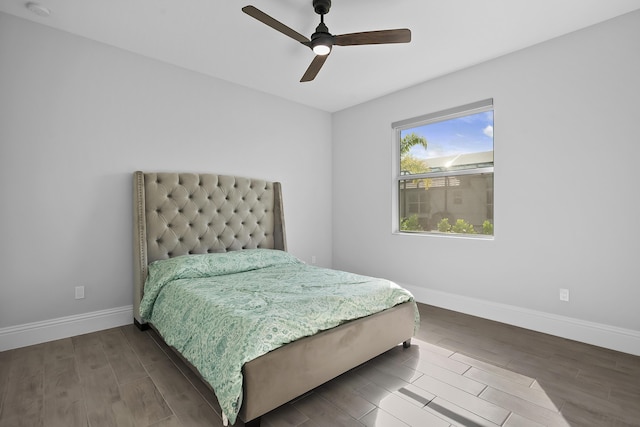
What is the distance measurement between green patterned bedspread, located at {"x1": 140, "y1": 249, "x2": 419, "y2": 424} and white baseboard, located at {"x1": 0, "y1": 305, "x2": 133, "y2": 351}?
1.74ft

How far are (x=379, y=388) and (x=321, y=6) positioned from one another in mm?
2552

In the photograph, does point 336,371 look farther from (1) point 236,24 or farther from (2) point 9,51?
(2) point 9,51

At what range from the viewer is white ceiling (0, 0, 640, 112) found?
233cm

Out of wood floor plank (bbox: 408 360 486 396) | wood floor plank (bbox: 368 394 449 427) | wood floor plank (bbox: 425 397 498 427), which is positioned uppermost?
wood floor plank (bbox: 368 394 449 427)

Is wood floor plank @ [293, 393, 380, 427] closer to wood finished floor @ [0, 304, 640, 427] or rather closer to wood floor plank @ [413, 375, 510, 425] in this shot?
wood finished floor @ [0, 304, 640, 427]

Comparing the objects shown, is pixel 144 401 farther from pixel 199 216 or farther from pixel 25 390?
pixel 199 216

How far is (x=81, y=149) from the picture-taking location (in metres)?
2.78

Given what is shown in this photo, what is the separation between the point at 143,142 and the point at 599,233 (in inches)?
161

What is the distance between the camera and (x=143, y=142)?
10.2ft

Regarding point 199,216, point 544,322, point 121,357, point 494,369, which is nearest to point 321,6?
point 199,216

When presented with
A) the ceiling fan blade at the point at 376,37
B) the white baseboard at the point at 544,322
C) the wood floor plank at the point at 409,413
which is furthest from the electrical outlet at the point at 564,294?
the ceiling fan blade at the point at 376,37

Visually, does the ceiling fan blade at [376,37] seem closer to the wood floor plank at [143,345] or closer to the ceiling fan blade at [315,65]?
the ceiling fan blade at [315,65]

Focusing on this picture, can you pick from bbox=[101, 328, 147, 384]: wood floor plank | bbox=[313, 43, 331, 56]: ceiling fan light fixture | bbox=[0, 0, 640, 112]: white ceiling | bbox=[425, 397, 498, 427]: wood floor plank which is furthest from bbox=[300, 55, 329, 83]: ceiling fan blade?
bbox=[101, 328, 147, 384]: wood floor plank

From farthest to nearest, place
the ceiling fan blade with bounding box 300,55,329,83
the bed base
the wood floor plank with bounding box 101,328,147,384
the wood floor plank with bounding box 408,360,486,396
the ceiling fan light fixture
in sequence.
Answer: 1. the ceiling fan blade with bounding box 300,55,329,83
2. the ceiling fan light fixture
3. the wood floor plank with bounding box 101,328,147,384
4. the wood floor plank with bounding box 408,360,486,396
5. the bed base
